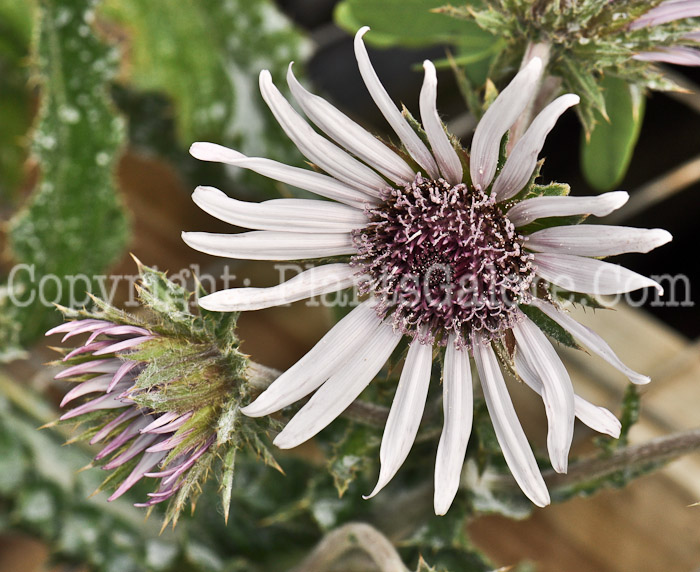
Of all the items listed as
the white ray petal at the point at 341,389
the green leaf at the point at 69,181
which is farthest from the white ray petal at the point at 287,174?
the green leaf at the point at 69,181

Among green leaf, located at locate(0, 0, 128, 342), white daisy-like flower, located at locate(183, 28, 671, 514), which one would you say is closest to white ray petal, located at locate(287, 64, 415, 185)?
white daisy-like flower, located at locate(183, 28, 671, 514)

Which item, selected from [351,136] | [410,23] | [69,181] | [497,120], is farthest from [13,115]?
[497,120]

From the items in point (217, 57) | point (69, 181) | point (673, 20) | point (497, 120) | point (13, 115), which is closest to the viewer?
point (497, 120)

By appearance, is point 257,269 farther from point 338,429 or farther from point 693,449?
point 693,449

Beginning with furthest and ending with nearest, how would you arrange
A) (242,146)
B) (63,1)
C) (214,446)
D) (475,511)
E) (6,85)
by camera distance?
(6,85) → (242,146) → (63,1) → (475,511) → (214,446)

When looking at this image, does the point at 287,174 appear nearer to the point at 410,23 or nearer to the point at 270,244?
the point at 270,244

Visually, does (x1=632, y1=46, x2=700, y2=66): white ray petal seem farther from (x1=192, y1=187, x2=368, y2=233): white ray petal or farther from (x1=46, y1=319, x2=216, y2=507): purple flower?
(x1=46, y1=319, x2=216, y2=507): purple flower

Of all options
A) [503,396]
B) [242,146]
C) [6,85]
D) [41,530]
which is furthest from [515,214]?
[6,85]
